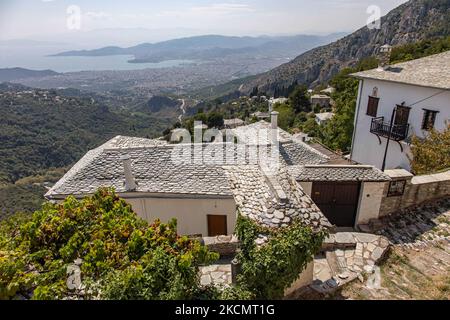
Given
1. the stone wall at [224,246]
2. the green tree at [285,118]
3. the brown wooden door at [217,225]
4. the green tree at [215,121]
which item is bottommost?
the green tree at [215,121]

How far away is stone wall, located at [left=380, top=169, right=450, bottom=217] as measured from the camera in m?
11.1

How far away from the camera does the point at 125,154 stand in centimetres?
1366

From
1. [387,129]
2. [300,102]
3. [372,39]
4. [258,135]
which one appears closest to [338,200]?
[258,135]

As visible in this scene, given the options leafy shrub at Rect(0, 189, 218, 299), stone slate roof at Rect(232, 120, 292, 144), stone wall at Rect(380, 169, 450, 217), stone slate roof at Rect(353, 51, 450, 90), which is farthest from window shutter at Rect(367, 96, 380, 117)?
leafy shrub at Rect(0, 189, 218, 299)

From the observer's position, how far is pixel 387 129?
2086 centimetres

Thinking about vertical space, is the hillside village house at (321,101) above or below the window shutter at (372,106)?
below

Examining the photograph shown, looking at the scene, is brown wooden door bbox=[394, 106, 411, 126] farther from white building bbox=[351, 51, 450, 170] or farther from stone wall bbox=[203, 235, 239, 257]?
stone wall bbox=[203, 235, 239, 257]

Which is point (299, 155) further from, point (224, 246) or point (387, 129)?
point (387, 129)

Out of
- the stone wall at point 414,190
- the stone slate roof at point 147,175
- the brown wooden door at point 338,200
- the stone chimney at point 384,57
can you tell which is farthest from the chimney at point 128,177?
the stone chimney at point 384,57

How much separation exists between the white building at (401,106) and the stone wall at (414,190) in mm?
7316

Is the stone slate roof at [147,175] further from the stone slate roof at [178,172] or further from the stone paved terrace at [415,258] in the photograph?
the stone paved terrace at [415,258]

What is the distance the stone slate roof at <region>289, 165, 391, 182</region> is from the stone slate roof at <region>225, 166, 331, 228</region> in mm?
960

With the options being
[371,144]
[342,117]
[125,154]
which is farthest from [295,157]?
[342,117]

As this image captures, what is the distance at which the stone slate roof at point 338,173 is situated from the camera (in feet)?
35.6
